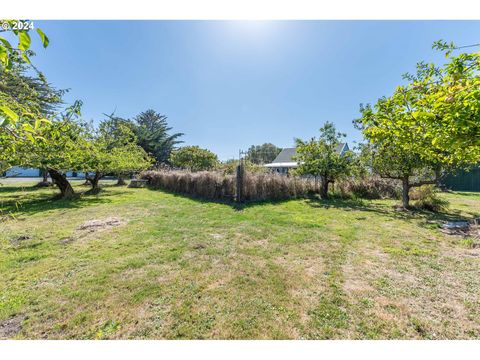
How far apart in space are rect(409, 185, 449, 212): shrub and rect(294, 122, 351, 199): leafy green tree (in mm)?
2898

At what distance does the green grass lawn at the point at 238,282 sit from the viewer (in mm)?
1950

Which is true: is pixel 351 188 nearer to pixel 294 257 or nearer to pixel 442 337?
pixel 294 257

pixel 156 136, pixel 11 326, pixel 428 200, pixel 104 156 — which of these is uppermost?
pixel 156 136

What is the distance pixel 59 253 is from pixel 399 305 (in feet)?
17.7

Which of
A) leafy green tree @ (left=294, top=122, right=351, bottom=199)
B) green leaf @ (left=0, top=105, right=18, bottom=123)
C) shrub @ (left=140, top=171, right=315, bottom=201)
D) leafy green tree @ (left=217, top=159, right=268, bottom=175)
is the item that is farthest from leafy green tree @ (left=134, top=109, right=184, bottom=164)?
green leaf @ (left=0, top=105, right=18, bottom=123)

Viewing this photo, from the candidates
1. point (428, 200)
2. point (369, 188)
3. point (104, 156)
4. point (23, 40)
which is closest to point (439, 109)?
point (23, 40)

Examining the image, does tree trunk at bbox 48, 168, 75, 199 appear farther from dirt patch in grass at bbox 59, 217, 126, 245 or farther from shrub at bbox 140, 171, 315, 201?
dirt patch in grass at bbox 59, 217, 126, 245

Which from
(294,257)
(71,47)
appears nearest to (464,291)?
(294,257)

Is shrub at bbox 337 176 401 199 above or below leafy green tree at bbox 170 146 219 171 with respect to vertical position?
below

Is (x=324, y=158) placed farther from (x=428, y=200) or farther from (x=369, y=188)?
(x=428, y=200)

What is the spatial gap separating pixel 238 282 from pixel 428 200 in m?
8.88

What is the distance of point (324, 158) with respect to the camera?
10.0 metres

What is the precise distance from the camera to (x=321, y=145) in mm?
10531

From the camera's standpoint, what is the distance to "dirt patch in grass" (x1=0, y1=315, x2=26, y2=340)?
1.85 metres
